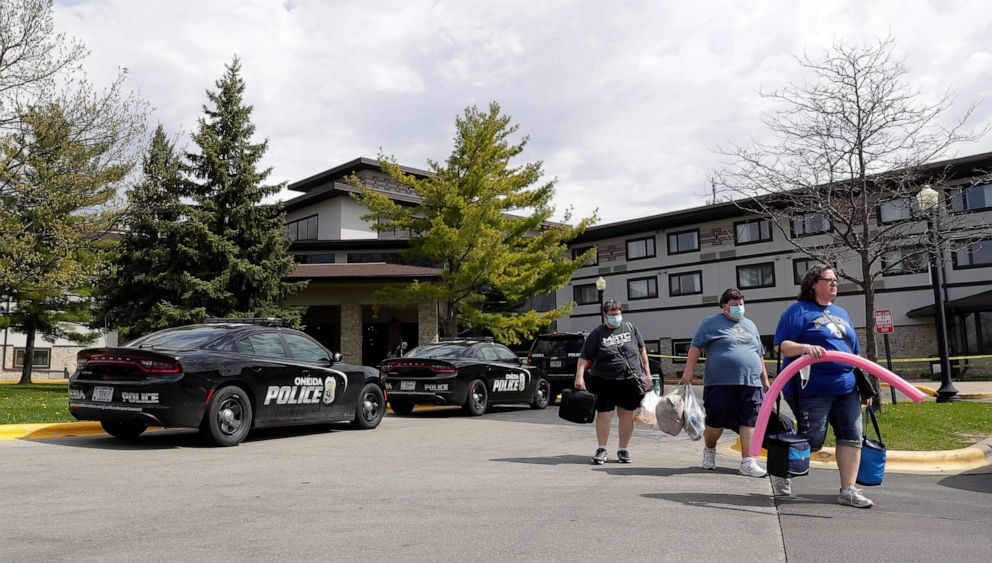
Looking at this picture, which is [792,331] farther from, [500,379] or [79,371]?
[500,379]

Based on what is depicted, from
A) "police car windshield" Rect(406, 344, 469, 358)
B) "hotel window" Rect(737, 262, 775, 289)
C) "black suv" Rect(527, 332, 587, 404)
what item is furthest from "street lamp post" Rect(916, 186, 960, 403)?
"hotel window" Rect(737, 262, 775, 289)

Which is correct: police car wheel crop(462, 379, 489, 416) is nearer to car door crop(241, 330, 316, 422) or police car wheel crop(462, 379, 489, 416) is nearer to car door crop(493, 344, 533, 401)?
car door crop(493, 344, 533, 401)

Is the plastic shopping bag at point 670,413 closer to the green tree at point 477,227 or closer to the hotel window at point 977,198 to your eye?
the green tree at point 477,227

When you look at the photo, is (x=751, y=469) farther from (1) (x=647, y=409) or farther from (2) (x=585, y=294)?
(2) (x=585, y=294)

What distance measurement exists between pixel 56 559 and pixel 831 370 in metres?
5.00

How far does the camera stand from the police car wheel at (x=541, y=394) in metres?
16.1

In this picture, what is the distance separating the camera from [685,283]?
131 ft

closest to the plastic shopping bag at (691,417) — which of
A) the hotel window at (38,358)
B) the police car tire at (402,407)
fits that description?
the police car tire at (402,407)

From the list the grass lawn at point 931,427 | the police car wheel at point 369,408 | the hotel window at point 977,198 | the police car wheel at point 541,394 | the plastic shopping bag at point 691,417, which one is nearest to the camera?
the plastic shopping bag at point 691,417

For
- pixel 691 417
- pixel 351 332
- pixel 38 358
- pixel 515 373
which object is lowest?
pixel 691 417

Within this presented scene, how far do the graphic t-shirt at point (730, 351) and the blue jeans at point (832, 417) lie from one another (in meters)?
1.12

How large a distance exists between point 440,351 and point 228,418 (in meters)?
6.01

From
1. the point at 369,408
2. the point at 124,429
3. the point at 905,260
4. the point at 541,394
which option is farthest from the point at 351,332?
the point at 124,429

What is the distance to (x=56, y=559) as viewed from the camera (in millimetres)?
3873
